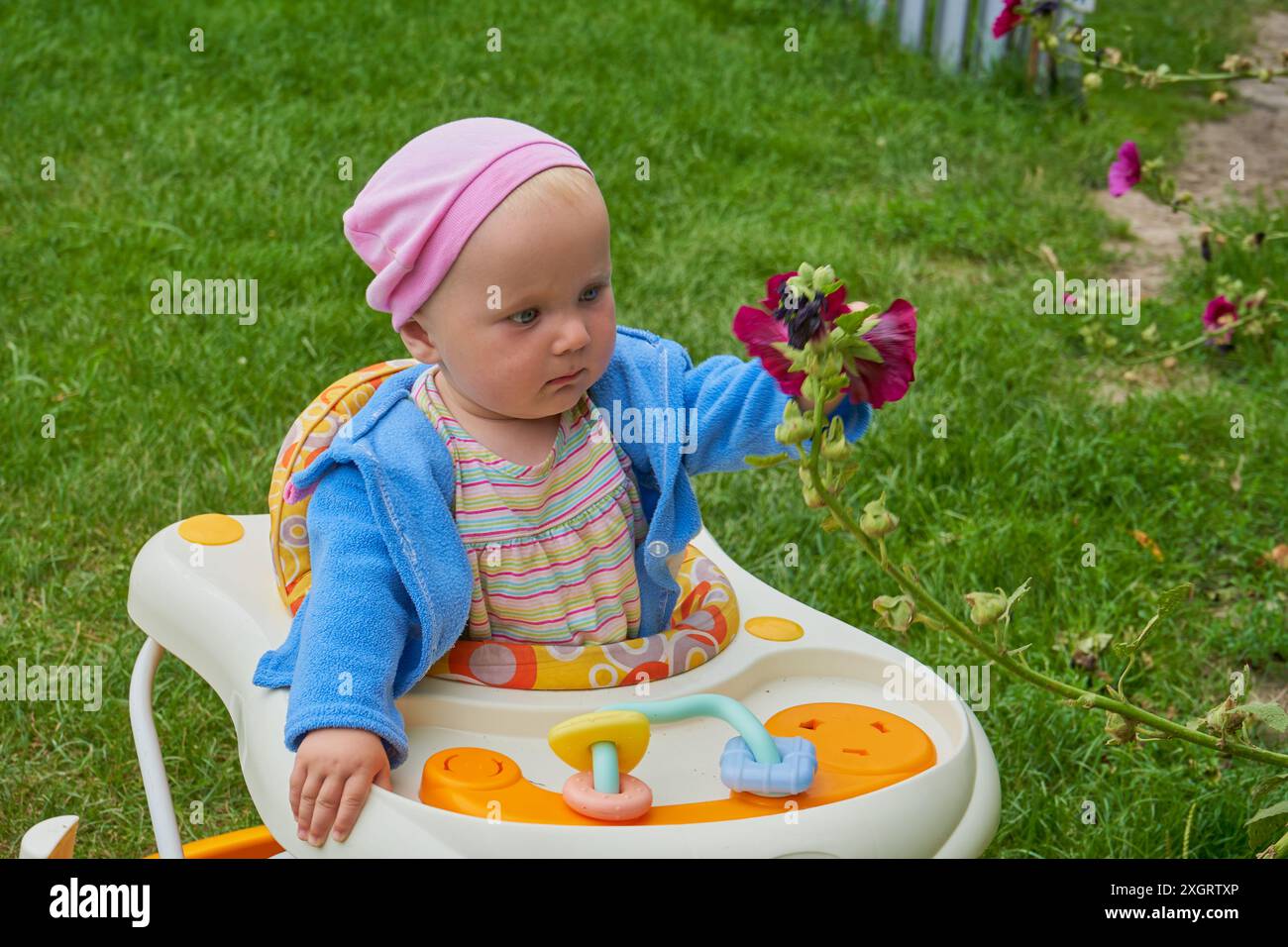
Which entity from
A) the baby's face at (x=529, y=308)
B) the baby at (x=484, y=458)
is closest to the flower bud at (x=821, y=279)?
the baby at (x=484, y=458)

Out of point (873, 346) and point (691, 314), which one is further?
point (691, 314)

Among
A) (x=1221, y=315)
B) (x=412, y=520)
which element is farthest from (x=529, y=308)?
(x=1221, y=315)

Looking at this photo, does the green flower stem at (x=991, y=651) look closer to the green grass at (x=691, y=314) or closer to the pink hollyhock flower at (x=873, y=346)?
the pink hollyhock flower at (x=873, y=346)

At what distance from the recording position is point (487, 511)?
160cm

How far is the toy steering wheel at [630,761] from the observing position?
1404 millimetres

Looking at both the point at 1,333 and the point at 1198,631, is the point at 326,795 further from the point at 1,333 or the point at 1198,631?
the point at 1,333

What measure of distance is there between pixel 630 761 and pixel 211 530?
0.68 metres

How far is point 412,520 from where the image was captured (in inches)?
60.6

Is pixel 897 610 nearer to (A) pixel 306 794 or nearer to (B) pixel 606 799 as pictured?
(B) pixel 606 799

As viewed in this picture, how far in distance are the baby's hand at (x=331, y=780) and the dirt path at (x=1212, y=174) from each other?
8.59 ft

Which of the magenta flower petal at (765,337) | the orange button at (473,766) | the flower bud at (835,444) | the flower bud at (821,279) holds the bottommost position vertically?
the orange button at (473,766)

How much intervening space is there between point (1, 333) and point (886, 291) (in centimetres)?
186

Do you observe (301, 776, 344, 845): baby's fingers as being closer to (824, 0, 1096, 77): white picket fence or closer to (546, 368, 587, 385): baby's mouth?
(546, 368, 587, 385): baby's mouth

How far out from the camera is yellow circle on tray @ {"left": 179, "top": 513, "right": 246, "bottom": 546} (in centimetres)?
183
